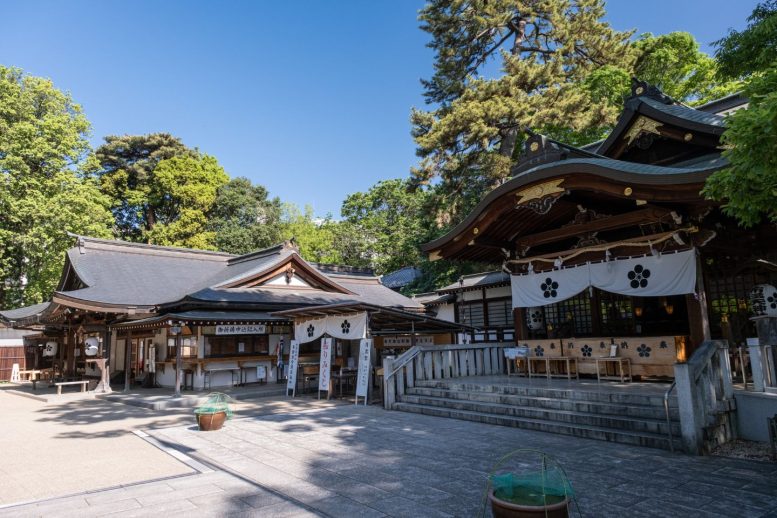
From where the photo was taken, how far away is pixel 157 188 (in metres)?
38.8

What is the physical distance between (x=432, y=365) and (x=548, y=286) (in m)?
3.65

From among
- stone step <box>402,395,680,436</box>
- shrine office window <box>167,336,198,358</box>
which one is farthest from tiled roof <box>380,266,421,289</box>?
stone step <box>402,395,680,436</box>

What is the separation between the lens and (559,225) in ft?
42.2

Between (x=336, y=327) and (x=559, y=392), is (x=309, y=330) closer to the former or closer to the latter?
(x=336, y=327)

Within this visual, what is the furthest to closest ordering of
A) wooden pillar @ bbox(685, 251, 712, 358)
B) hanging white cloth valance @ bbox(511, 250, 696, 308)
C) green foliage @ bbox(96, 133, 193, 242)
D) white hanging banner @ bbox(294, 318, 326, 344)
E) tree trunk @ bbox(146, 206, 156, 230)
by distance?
tree trunk @ bbox(146, 206, 156, 230) → green foliage @ bbox(96, 133, 193, 242) → white hanging banner @ bbox(294, 318, 326, 344) → hanging white cloth valance @ bbox(511, 250, 696, 308) → wooden pillar @ bbox(685, 251, 712, 358)

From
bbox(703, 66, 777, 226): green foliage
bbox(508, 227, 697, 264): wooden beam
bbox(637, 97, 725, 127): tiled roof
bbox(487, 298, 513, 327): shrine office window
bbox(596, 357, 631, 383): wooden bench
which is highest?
bbox(637, 97, 725, 127): tiled roof

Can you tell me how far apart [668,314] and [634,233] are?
2.52m

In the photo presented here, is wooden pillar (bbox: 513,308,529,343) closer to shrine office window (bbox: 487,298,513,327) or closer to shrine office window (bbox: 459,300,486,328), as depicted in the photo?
shrine office window (bbox: 487,298,513,327)

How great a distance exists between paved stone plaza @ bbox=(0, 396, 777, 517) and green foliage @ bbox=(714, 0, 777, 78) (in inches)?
305

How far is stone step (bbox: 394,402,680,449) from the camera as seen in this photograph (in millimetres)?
7211

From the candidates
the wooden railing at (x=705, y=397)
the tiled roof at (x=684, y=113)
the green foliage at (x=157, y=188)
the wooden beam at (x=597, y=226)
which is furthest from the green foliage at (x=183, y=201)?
the wooden railing at (x=705, y=397)

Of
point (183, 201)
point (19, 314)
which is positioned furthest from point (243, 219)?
point (19, 314)

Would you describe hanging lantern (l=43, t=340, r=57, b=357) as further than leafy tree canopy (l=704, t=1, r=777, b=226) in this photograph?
Yes

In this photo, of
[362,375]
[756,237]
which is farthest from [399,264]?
[756,237]
